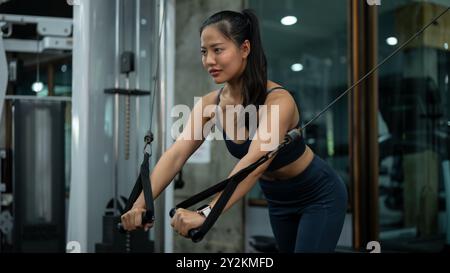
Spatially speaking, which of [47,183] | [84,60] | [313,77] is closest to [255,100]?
[84,60]

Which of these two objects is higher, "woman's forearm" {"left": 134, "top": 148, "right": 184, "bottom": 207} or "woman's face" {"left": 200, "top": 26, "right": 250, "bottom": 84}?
"woman's face" {"left": 200, "top": 26, "right": 250, "bottom": 84}

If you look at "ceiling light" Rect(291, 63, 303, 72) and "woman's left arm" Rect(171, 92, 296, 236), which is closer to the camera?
"woman's left arm" Rect(171, 92, 296, 236)

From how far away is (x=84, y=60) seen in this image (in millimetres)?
1360

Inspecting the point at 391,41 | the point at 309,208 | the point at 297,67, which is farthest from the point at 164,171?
the point at 297,67

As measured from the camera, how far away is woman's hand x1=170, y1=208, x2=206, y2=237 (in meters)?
0.76

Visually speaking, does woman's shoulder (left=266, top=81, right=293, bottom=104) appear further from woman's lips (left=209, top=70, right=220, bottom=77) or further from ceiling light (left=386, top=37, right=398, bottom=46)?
ceiling light (left=386, top=37, right=398, bottom=46)

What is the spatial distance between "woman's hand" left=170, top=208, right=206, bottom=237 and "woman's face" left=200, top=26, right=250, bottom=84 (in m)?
0.29

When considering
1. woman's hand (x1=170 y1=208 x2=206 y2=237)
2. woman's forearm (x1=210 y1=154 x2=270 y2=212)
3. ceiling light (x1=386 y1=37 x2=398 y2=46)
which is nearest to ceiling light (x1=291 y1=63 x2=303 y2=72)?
ceiling light (x1=386 y1=37 x2=398 y2=46)

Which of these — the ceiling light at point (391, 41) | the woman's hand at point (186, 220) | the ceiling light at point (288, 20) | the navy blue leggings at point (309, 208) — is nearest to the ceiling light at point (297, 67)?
the ceiling light at point (288, 20)

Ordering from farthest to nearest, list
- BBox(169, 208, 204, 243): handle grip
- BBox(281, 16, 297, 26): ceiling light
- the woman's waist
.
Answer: BBox(281, 16, 297, 26): ceiling light
the woman's waist
BBox(169, 208, 204, 243): handle grip

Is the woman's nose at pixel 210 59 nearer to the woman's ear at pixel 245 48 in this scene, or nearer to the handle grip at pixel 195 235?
the woman's ear at pixel 245 48

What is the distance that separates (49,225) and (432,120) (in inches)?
68.4

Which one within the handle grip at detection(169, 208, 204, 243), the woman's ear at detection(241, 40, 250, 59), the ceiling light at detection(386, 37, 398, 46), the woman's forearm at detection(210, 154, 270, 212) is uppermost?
the ceiling light at detection(386, 37, 398, 46)

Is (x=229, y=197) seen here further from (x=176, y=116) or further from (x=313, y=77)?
(x=313, y=77)
